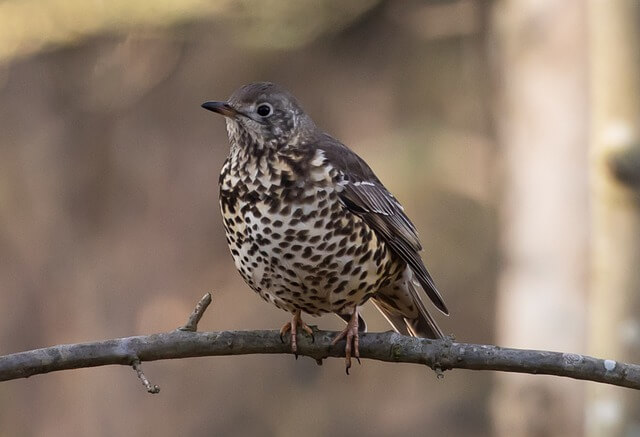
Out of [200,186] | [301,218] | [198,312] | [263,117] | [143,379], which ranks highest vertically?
[263,117]

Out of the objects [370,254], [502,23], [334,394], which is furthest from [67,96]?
[370,254]

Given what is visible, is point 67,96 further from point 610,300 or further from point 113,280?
point 610,300

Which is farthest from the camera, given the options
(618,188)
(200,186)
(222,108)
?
(200,186)

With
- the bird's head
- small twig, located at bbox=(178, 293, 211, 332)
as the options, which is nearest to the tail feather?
the bird's head

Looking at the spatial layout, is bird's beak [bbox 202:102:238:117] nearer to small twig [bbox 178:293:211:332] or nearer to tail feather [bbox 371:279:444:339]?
small twig [bbox 178:293:211:332]

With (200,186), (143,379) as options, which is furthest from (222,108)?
(200,186)

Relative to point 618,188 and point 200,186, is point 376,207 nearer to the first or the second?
point 618,188
